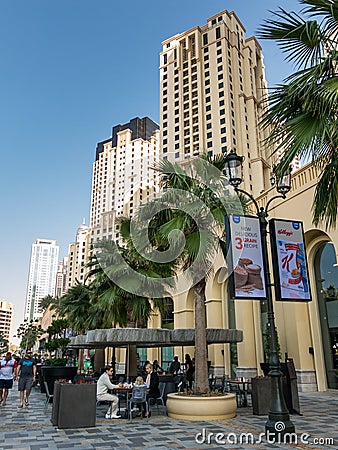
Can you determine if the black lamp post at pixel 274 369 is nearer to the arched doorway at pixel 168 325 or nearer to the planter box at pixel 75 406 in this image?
the planter box at pixel 75 406

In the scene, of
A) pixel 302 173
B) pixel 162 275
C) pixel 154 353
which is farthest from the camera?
pixel 154 353

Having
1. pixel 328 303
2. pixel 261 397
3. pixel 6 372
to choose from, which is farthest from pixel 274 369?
pixel 328 303

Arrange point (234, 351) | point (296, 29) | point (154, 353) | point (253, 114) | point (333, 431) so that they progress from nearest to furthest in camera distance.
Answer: point (296, 29)
point (333, 431)
point (234, 351)
point (154, 353)
point (253, 114)

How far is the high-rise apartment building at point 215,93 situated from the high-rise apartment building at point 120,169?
3959 cm

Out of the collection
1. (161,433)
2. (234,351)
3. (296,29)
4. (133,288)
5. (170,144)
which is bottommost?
(161,433)

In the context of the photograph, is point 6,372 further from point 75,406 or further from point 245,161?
point 245,161

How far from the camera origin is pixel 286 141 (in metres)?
6.71

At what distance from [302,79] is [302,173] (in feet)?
35.4

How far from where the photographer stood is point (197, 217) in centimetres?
1137

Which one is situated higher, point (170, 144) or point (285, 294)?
point (170, 144)

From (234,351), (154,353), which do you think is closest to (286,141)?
(234,351)

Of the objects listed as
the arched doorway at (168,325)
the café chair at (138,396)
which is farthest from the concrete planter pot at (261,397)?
the arched doorway at (168,325)

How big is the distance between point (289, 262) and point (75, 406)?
5830 millimetres

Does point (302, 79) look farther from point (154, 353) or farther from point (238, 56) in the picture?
point (238, 56)
